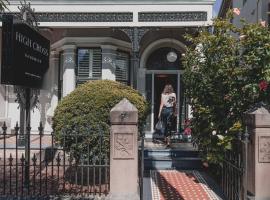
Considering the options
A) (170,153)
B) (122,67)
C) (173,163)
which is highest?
(122,67)

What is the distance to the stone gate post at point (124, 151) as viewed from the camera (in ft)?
22.6

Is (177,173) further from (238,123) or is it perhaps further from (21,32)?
(21,32)

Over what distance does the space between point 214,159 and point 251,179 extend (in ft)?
5.43

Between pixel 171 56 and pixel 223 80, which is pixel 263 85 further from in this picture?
pixel 171 56

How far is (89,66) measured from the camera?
14930 millimetres

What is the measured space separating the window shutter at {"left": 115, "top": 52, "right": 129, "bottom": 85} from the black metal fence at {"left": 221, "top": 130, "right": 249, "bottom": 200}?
7206mm

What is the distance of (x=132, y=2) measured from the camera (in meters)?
13.5

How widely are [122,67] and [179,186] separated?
727 centimetres

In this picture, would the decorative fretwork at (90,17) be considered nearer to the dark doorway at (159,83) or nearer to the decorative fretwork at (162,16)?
the decorative fretwork at (162,16)

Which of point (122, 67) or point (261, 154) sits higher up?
point (122, 67)

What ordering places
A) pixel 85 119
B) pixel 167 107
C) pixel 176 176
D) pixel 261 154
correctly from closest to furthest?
pixel 261 154 < pixel 85 119 < pixel 176 176 < pixel 167 107

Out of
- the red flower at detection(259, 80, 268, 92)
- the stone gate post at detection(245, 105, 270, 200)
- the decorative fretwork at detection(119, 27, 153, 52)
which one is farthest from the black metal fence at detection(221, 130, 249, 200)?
the decorative fretwork at detection(119, 27, 153, 52)

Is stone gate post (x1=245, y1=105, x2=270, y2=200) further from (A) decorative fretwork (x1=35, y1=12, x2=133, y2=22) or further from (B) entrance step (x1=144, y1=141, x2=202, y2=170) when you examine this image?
(A) decorative fretwork (x1=35, y1=12, x2=133, y2=22)

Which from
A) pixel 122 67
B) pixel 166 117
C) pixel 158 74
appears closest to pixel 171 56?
pixel 158 74
